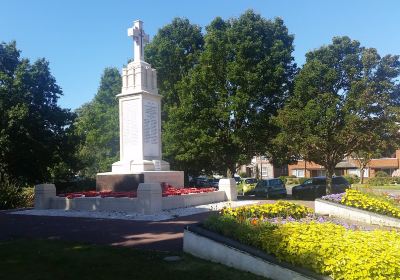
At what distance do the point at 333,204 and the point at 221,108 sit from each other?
1664 cm

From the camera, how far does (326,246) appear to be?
6.68 meters

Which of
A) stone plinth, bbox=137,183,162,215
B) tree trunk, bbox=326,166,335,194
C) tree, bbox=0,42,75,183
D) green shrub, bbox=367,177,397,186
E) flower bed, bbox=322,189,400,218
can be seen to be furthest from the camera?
green shrub, bbox=367,177,397,186

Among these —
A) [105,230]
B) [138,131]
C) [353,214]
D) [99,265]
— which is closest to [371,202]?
[353,214]

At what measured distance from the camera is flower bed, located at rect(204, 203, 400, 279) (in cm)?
604

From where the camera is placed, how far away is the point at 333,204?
14.2 m

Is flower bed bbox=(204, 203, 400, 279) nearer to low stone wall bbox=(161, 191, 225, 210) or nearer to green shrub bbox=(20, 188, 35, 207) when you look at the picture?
low stone wall bbox=(161, 191, 225, 210)

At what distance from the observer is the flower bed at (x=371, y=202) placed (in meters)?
12.8

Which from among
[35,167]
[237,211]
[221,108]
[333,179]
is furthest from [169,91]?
[237,211]

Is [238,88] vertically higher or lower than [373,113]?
higher

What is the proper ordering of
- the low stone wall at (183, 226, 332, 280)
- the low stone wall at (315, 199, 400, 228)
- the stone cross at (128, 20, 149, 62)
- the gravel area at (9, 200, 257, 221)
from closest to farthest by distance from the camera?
1. the low stone wall at (183, 226, 332, 280)
2. the low stone wall at (315, 199, 400, 228)
3. the gravel area at (9, 200, 257, 221)
4. the stone cross at (128, 20, 149, 62)

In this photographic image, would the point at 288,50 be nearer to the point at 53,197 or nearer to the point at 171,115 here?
the point at 171,115

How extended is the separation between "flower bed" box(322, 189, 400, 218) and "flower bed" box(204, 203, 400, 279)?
5.36m

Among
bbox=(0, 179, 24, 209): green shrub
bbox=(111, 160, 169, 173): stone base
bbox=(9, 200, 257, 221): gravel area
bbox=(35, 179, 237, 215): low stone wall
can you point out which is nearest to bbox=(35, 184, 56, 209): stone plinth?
bbox=(35, 179, 237, 215): low stone wall

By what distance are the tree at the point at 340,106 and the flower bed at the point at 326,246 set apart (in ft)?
54.2
